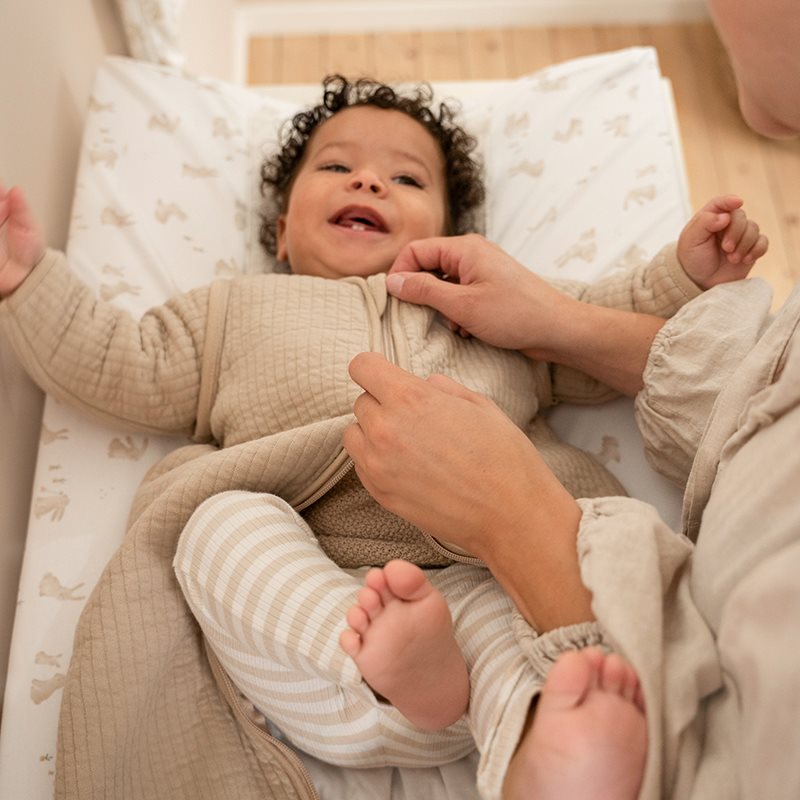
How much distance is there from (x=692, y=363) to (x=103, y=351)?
713mm

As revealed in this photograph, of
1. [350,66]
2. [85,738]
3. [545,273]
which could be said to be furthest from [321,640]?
[350,66]

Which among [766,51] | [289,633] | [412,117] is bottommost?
[289,633]

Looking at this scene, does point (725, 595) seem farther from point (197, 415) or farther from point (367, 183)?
point (367, 183)

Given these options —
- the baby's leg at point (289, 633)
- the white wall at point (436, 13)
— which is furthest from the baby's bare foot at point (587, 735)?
the white wall at point (436, 13)

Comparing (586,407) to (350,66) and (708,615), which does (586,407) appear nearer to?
(708,615)

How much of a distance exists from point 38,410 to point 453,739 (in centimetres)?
75

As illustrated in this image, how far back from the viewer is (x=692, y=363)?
1058 millimetres

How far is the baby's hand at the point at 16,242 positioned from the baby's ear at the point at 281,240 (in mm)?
403

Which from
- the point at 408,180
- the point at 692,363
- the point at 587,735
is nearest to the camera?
the point at 587,735

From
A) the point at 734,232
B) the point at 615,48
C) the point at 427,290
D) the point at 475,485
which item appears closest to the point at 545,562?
the point at 475,485

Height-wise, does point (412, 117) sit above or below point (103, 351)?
above

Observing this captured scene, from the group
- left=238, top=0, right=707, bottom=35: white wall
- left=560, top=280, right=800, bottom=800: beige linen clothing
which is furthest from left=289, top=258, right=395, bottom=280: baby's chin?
left=238, top=0, right=707, bottom=35: white wall

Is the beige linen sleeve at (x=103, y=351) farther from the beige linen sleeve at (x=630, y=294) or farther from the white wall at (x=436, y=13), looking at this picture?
the white wall at (x=436, y=13)

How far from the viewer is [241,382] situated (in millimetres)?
1173
